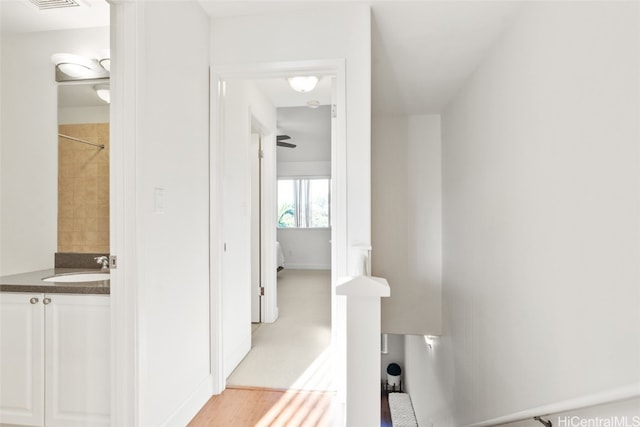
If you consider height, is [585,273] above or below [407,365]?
above

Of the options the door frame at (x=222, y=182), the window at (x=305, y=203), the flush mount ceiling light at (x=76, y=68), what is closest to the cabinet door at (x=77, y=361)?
the door frame at (x=222, y=182)

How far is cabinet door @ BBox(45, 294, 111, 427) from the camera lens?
5.58ft

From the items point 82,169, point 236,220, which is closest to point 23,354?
point 82,169

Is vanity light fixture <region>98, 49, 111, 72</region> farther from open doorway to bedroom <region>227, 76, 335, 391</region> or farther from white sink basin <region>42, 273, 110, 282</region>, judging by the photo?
white sink basin <region>42, 273, 110, 282</region>

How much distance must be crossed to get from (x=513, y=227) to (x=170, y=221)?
→ 6.79 feet

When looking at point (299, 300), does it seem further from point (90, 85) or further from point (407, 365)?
point (90, 85)

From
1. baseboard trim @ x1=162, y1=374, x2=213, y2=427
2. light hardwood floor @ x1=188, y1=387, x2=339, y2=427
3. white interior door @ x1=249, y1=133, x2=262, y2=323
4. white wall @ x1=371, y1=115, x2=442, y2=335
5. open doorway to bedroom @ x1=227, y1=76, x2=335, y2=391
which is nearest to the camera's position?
baseboard trim @ x1=162, y1=374, x2=213, y2=427

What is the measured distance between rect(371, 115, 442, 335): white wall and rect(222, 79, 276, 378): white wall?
2019mm

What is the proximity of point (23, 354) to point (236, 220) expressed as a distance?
1508 mm

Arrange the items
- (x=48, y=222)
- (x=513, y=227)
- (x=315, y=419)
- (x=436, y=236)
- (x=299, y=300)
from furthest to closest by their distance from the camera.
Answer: (x=299, y=300) < (x=436, y=236) < (x=48, y=222) < (x=513, y=227) < (x=315, y=419)

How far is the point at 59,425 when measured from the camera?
1729 millimetres

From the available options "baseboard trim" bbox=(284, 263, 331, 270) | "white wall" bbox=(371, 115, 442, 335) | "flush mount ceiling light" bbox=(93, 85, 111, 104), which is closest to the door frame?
"flush mount ceiling light" bbox=(93, 85, 111, 104)

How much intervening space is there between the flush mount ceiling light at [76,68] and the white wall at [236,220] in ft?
2.80

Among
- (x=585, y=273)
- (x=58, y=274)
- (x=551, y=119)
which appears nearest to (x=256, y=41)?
(x=551, y=119)
